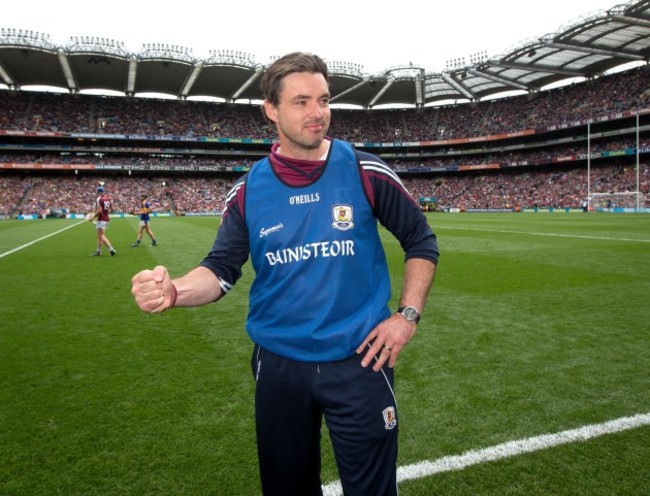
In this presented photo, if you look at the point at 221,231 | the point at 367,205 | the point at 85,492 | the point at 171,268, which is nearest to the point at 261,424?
the point at 221,231

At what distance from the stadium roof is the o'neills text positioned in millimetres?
46120

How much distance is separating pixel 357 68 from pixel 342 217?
62888mm

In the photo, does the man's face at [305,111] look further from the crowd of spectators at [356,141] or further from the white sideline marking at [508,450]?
the crowd of spectators at [356,141]

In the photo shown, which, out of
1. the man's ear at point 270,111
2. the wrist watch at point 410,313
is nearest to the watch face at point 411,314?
the wrist watch at point 410,313

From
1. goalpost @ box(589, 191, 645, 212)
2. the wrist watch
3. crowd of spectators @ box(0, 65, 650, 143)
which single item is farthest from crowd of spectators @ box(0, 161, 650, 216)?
the wrist watch

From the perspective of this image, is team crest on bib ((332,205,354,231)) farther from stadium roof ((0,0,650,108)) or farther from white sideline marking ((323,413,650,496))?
stadium roof ((0,0,650,108))

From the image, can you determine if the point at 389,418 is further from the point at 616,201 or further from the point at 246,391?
the point at 616,201

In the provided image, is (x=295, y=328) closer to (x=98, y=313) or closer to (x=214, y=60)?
(x=98, y=313)

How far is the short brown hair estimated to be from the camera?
1923 millimetres

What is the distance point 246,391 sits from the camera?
13.3 feet

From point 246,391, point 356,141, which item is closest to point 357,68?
point 356,141

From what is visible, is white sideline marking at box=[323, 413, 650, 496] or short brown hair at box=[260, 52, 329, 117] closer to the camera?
short brown hair at box=[260, 52, 329, 117]

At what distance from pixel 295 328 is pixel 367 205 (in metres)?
0.58

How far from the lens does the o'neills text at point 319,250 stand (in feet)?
5.93
